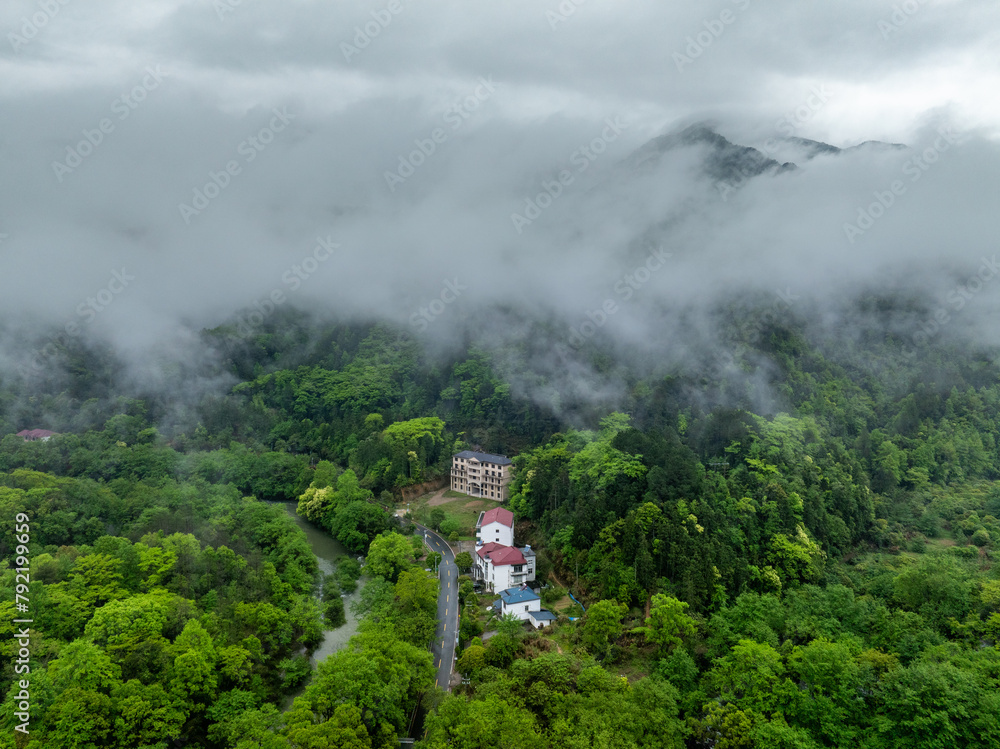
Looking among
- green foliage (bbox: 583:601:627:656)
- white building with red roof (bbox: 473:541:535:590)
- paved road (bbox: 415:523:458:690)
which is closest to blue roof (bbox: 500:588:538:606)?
white building with red roof (bbox: 473:541:535:590)

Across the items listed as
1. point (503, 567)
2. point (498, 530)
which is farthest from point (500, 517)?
point (503, 567)

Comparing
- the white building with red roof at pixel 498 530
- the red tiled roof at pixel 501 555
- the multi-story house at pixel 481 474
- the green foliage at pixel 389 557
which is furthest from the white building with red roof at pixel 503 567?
the multi-story house at pixel 481 474

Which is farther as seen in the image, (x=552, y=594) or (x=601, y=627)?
(x=552, y=594)

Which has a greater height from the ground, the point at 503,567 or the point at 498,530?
the point at 498,530

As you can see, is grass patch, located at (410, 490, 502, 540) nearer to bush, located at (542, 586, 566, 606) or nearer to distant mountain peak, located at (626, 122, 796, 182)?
bush, located at (542, 586, 566, 606)

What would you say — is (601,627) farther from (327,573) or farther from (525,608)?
(327,573)

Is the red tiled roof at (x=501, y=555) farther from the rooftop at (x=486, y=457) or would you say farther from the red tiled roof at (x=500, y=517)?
the rooftop at (x=486, y=457)

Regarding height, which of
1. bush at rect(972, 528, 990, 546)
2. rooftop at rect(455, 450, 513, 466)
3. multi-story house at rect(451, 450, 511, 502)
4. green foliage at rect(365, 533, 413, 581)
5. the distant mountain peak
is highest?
the distant mountain peak
